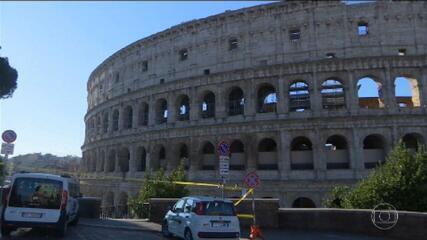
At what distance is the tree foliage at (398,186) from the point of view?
15914mm

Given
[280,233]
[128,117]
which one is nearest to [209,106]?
[128,117]

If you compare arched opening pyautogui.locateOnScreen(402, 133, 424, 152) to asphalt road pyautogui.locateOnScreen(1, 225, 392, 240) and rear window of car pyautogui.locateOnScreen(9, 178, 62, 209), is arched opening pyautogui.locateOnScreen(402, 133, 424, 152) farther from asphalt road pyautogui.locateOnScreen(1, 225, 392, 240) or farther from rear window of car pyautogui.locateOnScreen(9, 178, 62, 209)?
rear window of car pyautogui.locateOnScreen(9, 178, 62, 209)

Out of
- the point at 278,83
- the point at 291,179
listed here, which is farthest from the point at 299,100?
the point at 291,179

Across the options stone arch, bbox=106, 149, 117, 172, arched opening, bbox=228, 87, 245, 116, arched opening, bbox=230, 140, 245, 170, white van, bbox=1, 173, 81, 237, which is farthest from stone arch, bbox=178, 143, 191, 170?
white van, bbox=1, 173, 81, 237

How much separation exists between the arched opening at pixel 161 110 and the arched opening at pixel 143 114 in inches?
73.5

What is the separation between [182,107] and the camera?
37188 mm

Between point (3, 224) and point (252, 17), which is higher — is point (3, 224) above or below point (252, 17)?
below

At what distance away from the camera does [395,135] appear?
27.6 metres

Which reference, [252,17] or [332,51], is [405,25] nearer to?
[332,51]

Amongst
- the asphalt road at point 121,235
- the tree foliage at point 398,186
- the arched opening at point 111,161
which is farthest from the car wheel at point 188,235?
the arched opening at point 111,161

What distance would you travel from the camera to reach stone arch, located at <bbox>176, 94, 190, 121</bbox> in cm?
3488

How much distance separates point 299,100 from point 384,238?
67.0 ft

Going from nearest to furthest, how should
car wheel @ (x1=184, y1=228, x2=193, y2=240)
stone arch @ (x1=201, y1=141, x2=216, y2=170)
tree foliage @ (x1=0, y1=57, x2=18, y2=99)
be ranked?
car wheel @ (x1=184, y1=228, x2=193, y2=240) → tree foliage @ (x1=0, y1=57, x2=18, y2=99) → stone arch @ (x1=201, y1=141, x2=216, y2=170)

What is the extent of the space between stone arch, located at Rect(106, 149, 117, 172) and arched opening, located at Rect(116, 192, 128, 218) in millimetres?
4492
